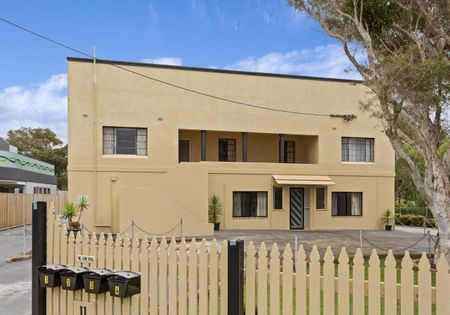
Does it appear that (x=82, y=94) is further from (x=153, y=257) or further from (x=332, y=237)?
(x=153, y=257)

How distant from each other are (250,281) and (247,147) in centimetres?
2175

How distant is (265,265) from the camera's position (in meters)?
4.36

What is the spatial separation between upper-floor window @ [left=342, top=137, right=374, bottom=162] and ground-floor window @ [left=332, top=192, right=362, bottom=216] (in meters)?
2.11

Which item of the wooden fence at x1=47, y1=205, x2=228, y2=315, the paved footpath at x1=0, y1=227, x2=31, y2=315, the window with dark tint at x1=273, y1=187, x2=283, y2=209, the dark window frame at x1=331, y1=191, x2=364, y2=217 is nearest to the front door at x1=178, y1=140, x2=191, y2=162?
the window with dark tint at x1=273, y1=187, x2=283, y2=209

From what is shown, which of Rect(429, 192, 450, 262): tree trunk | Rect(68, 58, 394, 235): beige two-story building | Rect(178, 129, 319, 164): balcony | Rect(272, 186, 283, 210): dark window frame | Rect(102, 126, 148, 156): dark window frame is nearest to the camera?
Rect(429, 192, 450, 262): tree trunk

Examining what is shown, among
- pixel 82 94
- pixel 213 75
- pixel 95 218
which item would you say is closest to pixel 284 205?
pixel 213 75

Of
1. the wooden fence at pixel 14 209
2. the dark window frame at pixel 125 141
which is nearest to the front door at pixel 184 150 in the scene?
the dark window frame at pixel 125 141

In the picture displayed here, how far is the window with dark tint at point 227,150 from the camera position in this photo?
26.0 metres

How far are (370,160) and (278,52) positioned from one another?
8.93m

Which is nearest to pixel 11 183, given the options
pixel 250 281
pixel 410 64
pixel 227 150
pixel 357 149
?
pixel 227 150

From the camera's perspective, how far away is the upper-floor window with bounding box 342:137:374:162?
83.7 ft

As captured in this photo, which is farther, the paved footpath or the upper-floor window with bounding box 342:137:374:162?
the upper-floor window with bounding box 342:137:374:162

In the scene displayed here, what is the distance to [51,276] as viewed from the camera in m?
5.25

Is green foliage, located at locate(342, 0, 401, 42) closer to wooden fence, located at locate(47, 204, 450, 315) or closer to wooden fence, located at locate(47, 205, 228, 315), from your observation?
wooden fence, located at locate(47, 204, 450, 315)
